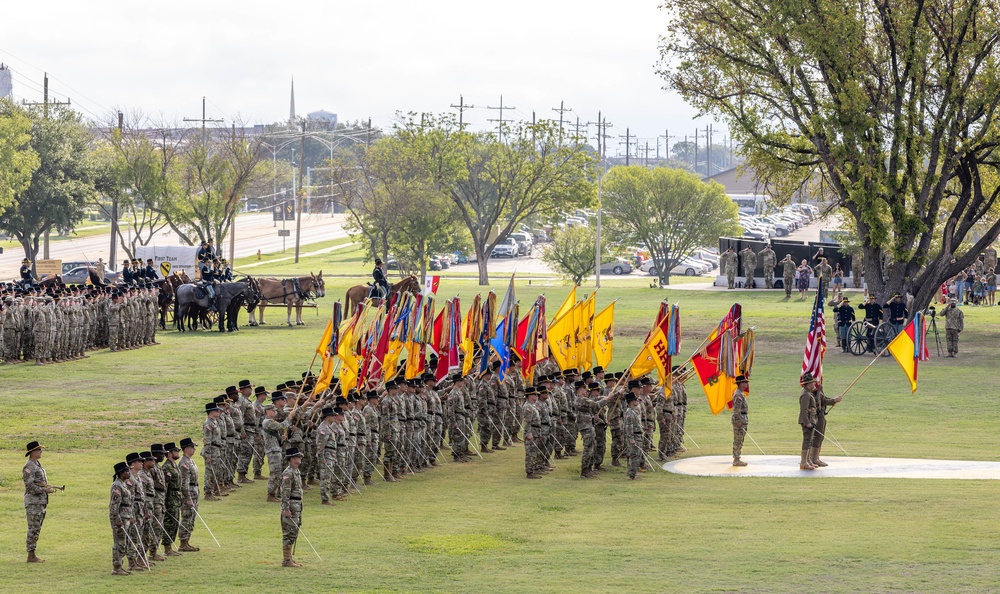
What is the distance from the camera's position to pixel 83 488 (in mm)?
19094

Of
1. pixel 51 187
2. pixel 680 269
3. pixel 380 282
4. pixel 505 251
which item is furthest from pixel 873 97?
pixel 505 251

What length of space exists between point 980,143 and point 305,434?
27.4 meters

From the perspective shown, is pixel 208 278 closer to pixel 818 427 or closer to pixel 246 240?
pixel 818 427

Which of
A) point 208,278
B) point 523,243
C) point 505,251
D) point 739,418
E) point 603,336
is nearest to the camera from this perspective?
point 739,418

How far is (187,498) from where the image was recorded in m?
15.8

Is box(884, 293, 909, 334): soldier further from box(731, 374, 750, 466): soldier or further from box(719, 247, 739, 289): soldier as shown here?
box(719, 247, 739, 289): soldier

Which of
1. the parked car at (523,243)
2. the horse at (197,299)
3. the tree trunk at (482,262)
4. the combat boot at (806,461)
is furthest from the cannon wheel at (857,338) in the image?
the parked car at (523,243)

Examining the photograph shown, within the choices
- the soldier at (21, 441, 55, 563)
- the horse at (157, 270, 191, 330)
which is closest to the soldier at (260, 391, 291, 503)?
the soldier at (21, 441, 55, 563)

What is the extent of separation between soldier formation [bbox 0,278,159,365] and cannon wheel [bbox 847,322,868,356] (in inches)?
763

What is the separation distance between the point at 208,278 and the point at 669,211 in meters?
40.4

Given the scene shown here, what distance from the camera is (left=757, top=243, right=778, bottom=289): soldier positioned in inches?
2313

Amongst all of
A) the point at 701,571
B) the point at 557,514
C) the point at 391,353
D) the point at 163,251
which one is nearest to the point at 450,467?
the point at 391,353

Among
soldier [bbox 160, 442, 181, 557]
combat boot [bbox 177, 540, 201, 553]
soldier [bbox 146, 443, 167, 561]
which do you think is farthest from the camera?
combat boot [bbox 177, 540, 201, 553]

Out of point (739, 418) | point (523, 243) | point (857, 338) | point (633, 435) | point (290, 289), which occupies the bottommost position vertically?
point (633, 435)
